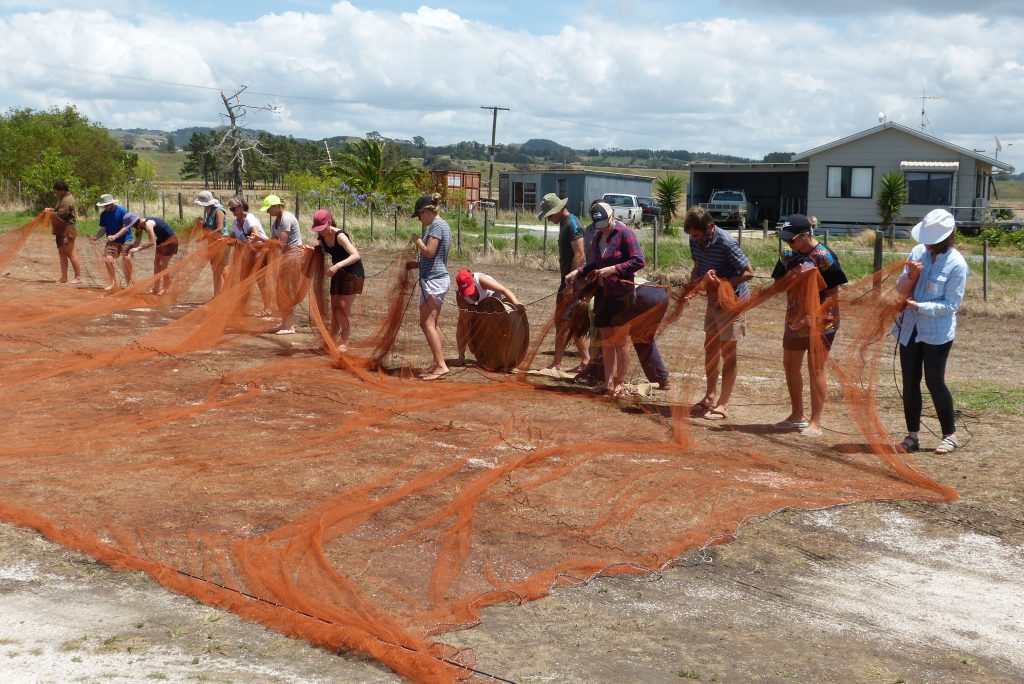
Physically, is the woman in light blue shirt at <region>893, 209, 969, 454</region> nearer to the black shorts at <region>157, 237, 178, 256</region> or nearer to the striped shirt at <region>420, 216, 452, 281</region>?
the striped shirt at <region>420, 216, 452, 281</region>

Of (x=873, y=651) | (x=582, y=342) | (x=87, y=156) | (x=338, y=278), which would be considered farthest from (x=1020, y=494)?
(x=87, y=156)

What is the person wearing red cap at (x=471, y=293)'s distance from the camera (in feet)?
31.3

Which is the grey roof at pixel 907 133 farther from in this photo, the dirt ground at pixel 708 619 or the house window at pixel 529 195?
the dirt ground at pixel 708 619

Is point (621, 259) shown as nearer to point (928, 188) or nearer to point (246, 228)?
point (246, 228)

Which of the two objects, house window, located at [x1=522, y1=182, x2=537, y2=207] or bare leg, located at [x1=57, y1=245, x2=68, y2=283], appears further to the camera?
house window, located at [x1=522, y1=182, x2=537, y2=207]

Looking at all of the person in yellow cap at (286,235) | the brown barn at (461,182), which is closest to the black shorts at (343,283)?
the person in yellow cap at (286,235)

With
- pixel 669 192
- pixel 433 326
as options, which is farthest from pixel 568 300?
pixel 669 192

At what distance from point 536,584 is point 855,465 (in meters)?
3.00

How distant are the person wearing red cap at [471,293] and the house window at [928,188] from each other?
3550 cm

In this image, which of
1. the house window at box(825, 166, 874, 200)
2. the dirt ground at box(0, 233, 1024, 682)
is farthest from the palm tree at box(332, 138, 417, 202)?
the dirt ground at box(0, 233, 1024, 682)

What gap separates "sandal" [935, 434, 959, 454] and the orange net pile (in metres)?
0.43

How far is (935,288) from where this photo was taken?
6938 millimetres

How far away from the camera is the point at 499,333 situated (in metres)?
9.55

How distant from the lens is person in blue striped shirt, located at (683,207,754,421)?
7805mm
